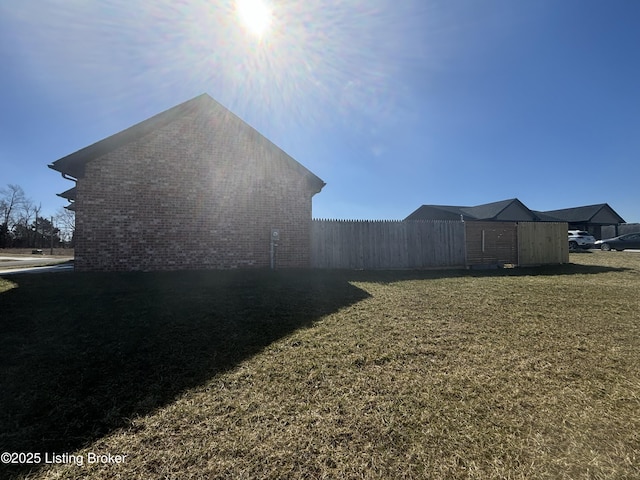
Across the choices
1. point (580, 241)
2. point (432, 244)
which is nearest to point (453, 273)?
point (432, 244)

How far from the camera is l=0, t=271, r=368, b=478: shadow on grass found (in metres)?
2.32

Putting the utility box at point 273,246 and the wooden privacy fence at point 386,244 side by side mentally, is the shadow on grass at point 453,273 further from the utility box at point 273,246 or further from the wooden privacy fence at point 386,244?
the utility box at point 273,246

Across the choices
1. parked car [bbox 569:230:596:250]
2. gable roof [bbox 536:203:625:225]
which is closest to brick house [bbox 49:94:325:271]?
parked car [bbox 569:230:596:250]

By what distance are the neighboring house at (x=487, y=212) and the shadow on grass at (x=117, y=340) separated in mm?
22393

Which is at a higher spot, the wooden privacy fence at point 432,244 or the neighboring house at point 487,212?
the neighboring house at point 487,212

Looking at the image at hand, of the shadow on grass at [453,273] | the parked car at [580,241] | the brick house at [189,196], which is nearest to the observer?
the brick house at [189,196]

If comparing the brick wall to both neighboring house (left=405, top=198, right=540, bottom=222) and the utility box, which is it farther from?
neighboring house (left=405, top=198, right=540, bottom=222)

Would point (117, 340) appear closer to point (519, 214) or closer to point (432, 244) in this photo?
point (432, 244)

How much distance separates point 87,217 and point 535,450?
10423 millimetres

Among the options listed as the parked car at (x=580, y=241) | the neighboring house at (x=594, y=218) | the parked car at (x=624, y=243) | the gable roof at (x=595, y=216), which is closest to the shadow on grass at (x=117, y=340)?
the parked car at (x=580, y=241)

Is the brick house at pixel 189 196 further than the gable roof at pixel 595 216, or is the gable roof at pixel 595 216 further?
the gable roof at pixel 595 216

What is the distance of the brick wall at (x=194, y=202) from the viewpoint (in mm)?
8234

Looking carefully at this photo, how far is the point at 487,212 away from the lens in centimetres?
2691

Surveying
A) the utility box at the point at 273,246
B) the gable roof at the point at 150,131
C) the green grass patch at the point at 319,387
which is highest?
the gable roof at the point at 150,131
